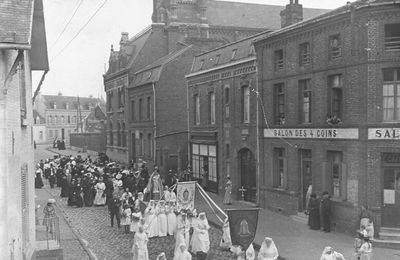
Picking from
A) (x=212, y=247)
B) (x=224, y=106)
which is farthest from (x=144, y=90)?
(x=212, y=247)

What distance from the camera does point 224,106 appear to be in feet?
99.9

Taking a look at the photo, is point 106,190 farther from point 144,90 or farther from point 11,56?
point 11,56

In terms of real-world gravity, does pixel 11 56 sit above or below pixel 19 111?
above

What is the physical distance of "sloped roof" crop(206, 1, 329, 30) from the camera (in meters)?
52.5

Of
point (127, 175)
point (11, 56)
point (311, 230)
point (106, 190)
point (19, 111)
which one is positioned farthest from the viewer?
point (127, 175)

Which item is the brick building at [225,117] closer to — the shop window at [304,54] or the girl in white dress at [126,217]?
the shop window at [304,54]

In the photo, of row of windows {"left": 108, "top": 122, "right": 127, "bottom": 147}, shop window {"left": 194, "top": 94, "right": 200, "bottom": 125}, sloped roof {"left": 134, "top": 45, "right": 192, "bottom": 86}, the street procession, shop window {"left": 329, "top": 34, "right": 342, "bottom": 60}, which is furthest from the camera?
row of windows {"left": 108, "top": 122, "right": 127, "bottom": 147}

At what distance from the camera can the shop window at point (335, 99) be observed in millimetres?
21062

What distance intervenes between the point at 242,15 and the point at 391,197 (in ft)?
124

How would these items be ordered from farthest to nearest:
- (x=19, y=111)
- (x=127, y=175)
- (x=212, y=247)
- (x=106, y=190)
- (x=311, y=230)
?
(x=127, y=175) → (x=106, y=190) → (x=311, y=230) → (x=212, y=247) → (x=19, y=111)

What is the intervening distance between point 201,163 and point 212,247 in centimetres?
1583

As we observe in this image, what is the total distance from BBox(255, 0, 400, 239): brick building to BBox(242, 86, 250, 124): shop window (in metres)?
2.00

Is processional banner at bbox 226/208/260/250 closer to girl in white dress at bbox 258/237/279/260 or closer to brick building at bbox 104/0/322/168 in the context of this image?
girl in white dress at bbox 258/237/279/260

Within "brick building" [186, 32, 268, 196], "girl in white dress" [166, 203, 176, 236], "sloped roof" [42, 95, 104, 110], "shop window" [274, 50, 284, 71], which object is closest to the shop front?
"shop window" [274, 50, 284, 71]
